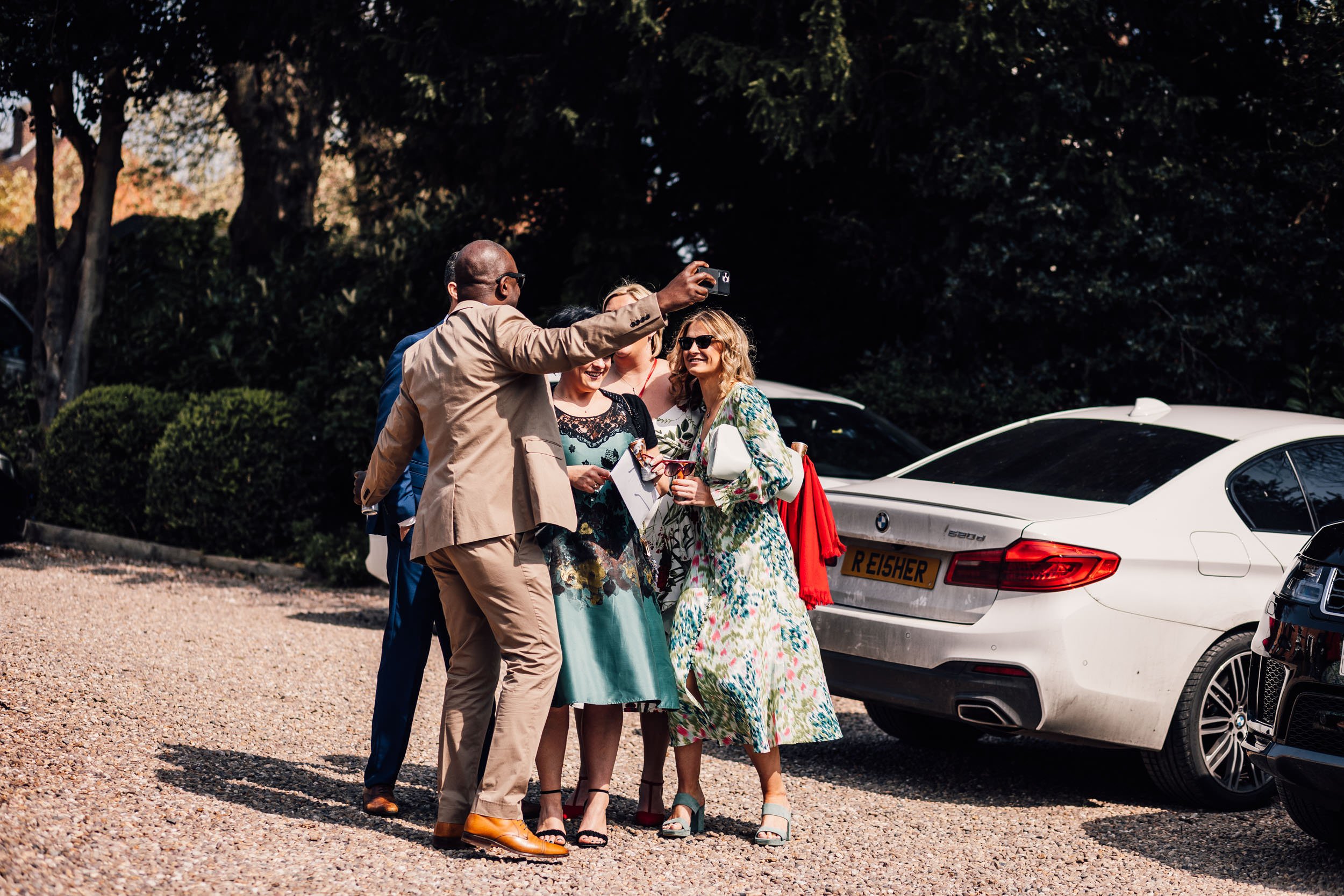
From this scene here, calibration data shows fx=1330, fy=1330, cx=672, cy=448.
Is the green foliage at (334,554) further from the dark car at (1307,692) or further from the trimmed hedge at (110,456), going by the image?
the dark car at (1307,692)

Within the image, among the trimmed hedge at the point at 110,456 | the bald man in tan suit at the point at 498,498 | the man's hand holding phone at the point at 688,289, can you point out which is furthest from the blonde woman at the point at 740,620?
the trimmed hedge at the point at 110,456

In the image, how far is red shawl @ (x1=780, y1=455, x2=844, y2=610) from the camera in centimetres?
477

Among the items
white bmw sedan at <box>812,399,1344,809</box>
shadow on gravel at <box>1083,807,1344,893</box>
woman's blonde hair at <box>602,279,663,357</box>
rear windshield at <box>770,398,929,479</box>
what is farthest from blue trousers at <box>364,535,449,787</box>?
rear windshield at <box>770,398,929,479</box>

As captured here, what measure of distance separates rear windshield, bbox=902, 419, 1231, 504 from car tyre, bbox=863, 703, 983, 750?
125 centimetres

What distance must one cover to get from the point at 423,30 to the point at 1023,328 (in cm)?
567

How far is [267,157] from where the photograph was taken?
1672 centimetres

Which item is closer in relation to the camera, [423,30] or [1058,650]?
[1058,650]

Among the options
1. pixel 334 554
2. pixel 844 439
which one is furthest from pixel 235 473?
pixel 844 439

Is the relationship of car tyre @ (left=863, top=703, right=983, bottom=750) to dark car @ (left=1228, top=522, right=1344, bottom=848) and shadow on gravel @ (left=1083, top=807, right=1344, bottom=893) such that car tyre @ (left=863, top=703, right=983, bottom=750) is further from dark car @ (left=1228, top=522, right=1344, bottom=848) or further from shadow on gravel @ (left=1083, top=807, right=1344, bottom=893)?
dark car @ (left=1228, top=522, right=1344, bottom=848)

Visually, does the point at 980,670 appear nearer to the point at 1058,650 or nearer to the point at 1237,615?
the point at 1058,650

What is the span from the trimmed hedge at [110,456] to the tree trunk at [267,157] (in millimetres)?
4163

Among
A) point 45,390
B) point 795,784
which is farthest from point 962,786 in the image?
point 45,390

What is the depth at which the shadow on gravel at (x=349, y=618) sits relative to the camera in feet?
30.2

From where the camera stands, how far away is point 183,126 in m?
22.8
